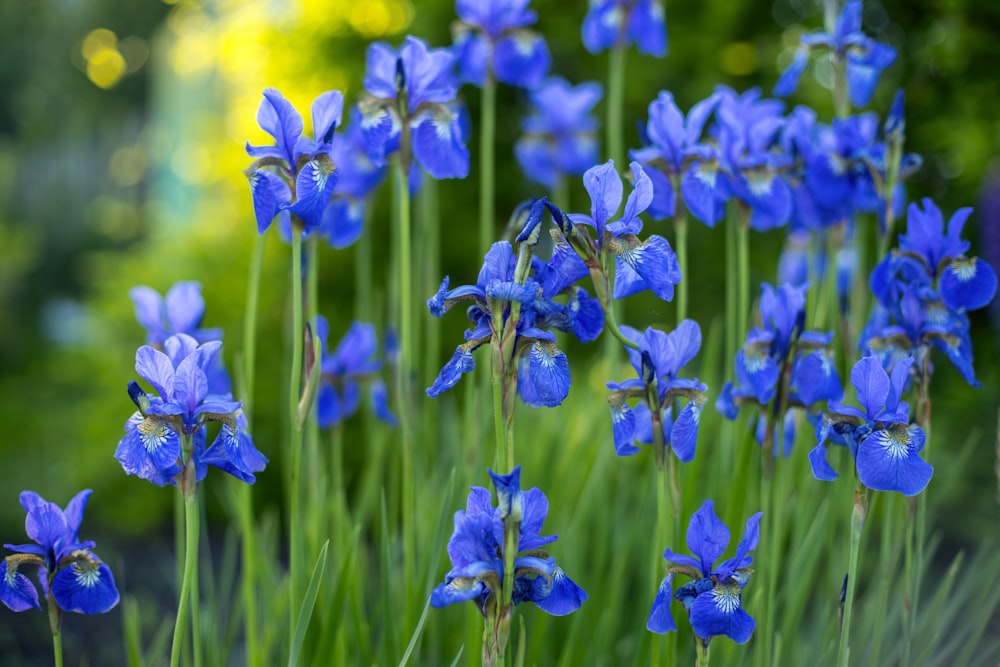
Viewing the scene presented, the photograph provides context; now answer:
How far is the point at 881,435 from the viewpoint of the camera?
1.34m

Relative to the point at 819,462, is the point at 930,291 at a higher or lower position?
higher

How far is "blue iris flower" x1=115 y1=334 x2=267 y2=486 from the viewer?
1279 millimetres

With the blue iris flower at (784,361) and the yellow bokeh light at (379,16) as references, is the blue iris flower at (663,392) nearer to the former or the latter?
the blue iris flower at (784,361)

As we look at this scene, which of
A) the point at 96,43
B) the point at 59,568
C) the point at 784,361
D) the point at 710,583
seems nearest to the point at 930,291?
the point at 784,361

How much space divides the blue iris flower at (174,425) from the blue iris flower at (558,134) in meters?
1.73

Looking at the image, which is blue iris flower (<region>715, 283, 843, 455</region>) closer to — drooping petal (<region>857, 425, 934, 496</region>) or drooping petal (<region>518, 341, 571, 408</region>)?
drooping petal (<region>857, 425, 934, 496</region>)

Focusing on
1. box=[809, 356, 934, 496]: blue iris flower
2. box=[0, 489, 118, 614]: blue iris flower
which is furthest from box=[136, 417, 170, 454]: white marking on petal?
box=[809, 356, 934, 496]: blue iris flower

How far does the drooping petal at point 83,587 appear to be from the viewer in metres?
1.39

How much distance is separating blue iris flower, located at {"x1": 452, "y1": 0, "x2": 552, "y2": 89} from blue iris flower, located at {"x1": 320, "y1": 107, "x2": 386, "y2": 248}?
0.35 metres

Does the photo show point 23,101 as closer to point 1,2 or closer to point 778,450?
point 1,2

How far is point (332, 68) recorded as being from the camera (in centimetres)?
472

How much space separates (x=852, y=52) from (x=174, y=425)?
Answer: 1708 mm

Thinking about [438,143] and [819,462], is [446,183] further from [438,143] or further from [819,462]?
[819,462]

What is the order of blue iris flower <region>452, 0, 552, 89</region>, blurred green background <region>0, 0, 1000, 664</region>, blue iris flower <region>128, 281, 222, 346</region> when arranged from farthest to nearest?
blurred green background <region>0, 0, 1000, 664</region>
blue iris flower <region>452, 0, 552, 89</region>
blue iris flower <region>128, 281, 222, 346</region>
